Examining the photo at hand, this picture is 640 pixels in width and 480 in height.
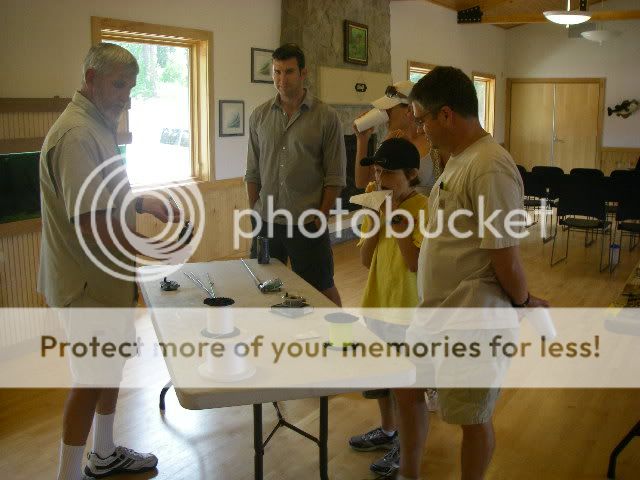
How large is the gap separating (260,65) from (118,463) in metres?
4.23

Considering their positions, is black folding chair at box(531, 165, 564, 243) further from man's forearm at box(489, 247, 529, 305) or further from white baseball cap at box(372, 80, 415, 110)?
man's forearm at box(489, 247, 529, 305)

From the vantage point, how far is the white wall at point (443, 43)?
27.3 feet

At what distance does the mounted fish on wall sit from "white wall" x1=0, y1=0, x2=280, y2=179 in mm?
6782

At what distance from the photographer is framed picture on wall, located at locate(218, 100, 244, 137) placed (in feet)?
18.8

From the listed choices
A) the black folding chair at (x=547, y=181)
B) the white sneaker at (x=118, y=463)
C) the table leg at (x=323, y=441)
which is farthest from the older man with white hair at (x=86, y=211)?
the black folding chair at (x=547, y=181)

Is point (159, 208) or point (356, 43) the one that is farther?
point (356, 43)

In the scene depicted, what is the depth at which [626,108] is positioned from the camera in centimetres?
1056

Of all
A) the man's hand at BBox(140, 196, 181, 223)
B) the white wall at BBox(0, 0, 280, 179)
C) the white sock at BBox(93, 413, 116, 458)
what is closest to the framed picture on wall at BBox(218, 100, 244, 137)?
the white wall at BBox(0, 0, 280, 179)

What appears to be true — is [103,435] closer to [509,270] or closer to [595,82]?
[509,270]

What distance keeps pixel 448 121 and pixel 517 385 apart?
2122 millimetres

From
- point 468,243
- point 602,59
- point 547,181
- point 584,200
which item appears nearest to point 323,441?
point 468,243

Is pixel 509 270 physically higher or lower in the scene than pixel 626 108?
lower

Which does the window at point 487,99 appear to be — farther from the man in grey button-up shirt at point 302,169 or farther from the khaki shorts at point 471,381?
the khaki shorts at point 471,381

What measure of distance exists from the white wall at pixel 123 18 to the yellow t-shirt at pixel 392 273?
2.66 metres
